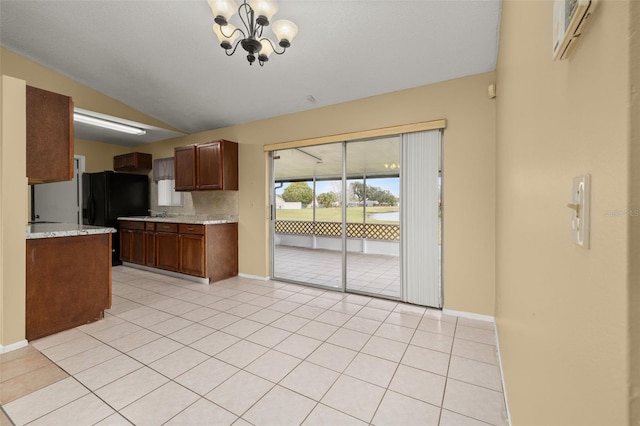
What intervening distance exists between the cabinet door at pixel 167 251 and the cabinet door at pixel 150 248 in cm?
9

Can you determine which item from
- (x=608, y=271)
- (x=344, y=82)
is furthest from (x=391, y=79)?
(x=608, y=271)

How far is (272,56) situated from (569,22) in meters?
2.98

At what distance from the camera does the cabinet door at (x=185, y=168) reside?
4.52m

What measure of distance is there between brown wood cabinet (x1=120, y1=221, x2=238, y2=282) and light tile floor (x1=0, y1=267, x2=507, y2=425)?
39.5 inches

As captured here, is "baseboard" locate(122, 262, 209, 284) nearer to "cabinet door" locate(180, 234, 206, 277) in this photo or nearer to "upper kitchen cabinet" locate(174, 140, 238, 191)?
"cabinet door" locate(180, 234, 206, 277)

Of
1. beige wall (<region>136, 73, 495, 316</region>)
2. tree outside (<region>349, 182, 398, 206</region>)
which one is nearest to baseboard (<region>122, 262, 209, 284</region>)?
beige wall (<region>136, 73, 495, 316</region>)

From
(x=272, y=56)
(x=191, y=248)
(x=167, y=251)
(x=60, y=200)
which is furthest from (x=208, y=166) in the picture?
(x=60, y=200)

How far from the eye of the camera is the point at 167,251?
4.42 meters

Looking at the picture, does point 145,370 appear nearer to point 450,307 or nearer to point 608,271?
point 608,271

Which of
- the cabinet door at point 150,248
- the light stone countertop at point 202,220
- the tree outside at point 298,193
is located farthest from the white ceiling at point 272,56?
the tree outside at point 298,193

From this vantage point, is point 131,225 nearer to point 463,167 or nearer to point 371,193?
point 371,193

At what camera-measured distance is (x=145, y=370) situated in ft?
6.20

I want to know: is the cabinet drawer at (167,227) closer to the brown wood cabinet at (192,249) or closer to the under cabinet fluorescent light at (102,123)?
the brown wood cabinet at (192,249)

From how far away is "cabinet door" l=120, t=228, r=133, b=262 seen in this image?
496 cm
